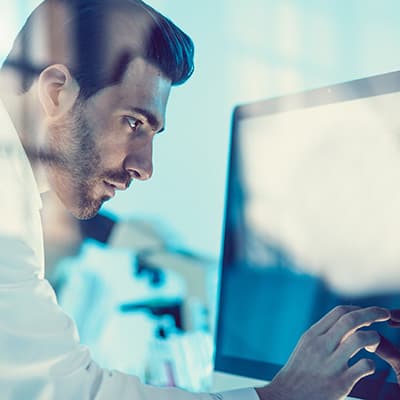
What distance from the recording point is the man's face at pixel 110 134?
38.0 inches

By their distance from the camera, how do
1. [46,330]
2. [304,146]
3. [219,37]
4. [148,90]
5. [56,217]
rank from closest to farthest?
[46,330], [304,146], [148,90], [219,37], [56,217]

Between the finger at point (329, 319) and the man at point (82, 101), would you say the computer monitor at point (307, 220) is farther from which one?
the man at point (82, 101)

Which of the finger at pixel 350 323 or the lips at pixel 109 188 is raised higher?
the lips at pixel 109 188

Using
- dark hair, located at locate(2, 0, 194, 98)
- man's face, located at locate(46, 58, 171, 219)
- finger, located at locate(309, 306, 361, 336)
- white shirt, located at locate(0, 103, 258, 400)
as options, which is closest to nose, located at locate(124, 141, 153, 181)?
man's face, located at locate(46, 58, 171, 219)

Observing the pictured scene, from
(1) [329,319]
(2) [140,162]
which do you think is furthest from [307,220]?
(2) [140,162]

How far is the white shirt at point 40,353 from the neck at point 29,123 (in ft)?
0.80

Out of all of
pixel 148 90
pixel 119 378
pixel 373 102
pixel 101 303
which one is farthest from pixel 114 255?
pixel 373 102

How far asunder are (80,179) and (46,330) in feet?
1.21

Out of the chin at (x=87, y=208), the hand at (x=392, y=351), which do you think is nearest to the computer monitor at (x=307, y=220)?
the hand at (x=392, y=351)

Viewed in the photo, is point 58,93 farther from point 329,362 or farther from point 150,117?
point 329,362

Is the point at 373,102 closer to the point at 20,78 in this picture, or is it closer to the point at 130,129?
Answer: the point at 130,129

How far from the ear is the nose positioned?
14 cm

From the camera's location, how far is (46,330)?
0.69 metres

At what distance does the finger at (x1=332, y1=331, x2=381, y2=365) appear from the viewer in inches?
26.7
